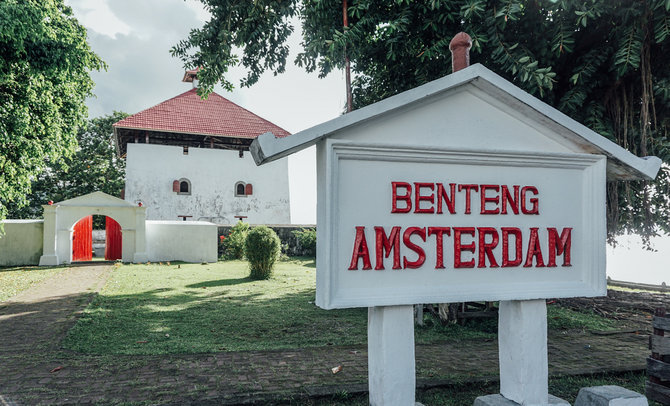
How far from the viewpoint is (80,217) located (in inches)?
639

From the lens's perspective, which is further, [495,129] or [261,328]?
[261,328]

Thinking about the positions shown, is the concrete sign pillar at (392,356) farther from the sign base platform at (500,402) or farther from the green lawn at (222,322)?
the green lawn at (222,322)

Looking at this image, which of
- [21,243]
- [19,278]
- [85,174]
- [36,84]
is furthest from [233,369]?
[85,174]

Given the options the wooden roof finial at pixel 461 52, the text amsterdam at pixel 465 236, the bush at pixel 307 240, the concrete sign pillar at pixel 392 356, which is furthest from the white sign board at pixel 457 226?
the bush at pixel 307 240

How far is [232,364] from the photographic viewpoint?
189 inches

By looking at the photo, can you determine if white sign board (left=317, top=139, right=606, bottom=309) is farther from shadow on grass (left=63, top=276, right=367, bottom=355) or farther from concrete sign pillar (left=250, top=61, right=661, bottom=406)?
shadow on grass (left=63, top=276, right=367, bottom=355)

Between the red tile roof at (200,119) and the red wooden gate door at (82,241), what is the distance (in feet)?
21.0

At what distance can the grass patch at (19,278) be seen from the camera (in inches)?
398

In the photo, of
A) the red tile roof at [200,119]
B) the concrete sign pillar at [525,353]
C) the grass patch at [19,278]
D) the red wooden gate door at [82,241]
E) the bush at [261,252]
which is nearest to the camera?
the concrete sign pillar at [525,353]

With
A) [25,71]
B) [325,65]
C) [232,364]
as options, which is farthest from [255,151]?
[25,71]

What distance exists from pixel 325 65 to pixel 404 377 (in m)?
6.09

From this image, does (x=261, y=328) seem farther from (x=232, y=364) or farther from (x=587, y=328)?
(x=587, y=328)

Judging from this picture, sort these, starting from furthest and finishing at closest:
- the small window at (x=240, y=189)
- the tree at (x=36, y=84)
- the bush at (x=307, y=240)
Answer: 1. the small window at (x=240, y=189)
2. the bush at (x=307, y=240)
3. the tree at (x=36, y=84)

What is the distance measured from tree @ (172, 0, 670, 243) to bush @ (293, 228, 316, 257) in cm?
1341
